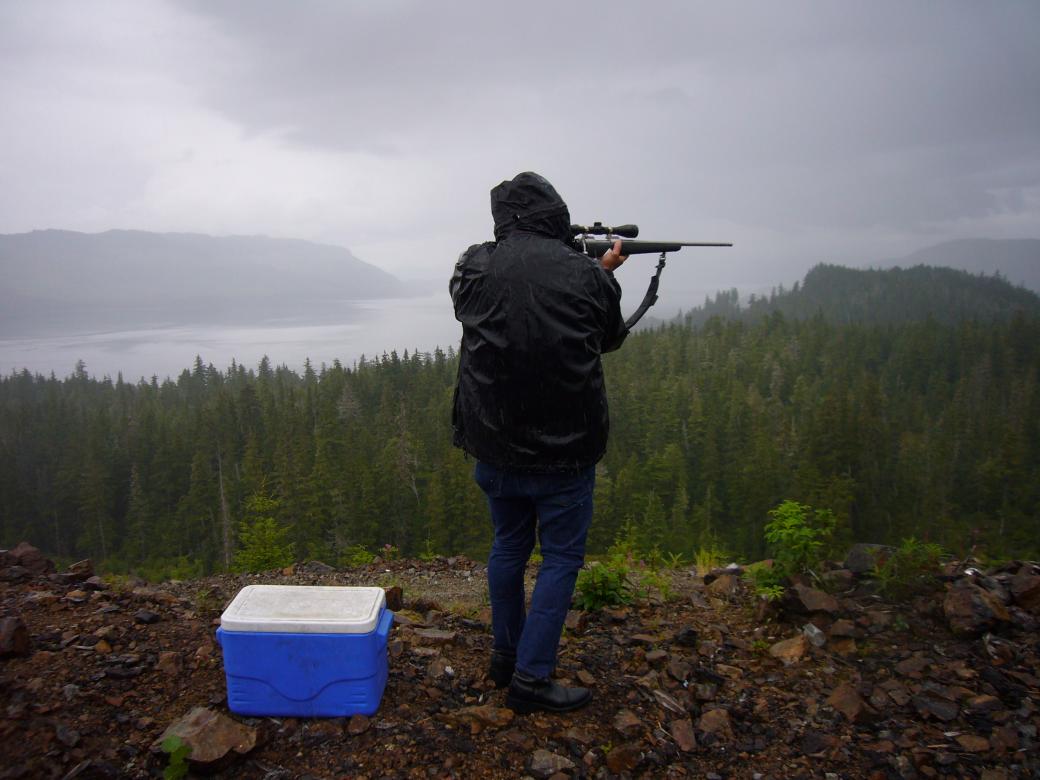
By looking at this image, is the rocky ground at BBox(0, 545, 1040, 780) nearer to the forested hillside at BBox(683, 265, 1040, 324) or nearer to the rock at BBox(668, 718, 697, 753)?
the rock at BBox(668, 718, 697, 753)

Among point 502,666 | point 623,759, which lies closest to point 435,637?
point 502,666

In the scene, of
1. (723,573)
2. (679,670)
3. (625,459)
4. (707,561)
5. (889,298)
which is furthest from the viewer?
(889,298)

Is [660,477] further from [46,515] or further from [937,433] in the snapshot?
[46,515]

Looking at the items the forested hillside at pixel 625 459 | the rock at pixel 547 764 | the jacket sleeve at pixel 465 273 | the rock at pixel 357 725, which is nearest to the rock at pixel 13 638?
the rock at pixel 357 725

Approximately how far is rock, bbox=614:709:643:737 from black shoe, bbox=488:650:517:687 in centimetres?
59

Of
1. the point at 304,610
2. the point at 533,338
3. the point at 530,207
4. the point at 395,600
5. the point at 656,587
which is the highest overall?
the point at 530,207

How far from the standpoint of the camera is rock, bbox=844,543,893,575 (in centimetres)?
464

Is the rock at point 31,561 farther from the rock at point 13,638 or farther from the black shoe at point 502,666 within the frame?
the black shoe at point 502,666

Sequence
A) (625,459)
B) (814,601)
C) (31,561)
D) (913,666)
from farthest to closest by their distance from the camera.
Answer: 1. (625,459)
2. (31,561)
3. (814,601)
4. (913,666)

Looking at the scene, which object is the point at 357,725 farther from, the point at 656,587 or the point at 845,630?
the point at 656,587

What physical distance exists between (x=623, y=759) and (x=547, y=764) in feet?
1.16

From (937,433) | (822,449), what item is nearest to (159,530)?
(822,449)

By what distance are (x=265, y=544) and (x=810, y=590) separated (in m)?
15.2

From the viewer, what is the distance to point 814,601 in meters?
4.14
